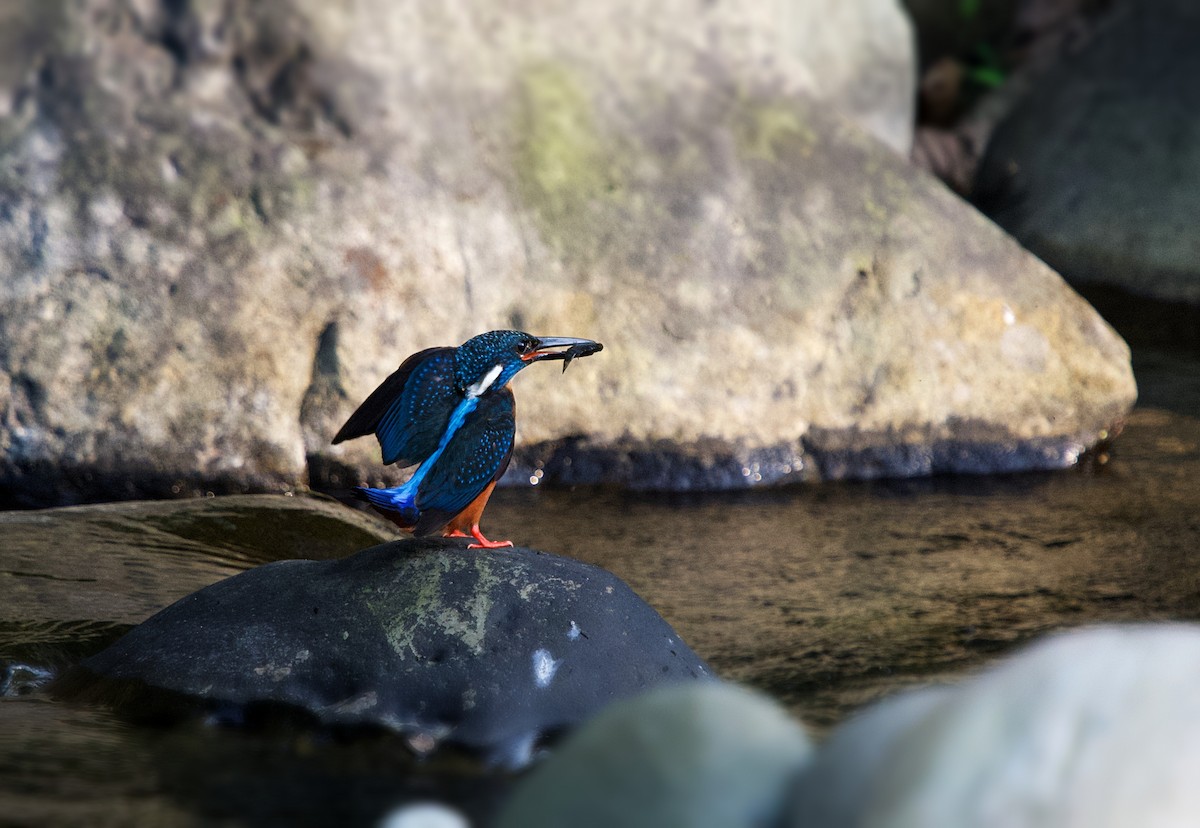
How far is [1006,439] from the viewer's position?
599 centimetres

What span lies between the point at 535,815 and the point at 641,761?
174 millimetres

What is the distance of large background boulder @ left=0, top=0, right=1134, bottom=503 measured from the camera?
207 inches

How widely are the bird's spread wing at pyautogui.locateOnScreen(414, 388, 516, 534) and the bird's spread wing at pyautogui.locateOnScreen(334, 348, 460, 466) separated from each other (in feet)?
0.21

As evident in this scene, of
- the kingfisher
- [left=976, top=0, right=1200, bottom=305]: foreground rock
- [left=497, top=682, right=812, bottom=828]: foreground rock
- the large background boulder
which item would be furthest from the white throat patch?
[left=976, top=0, right=1200, bottom=305]: foreground rock

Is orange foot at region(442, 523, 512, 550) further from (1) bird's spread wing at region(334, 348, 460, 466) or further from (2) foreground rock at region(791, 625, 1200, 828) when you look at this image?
(2) foreground rock at region(791, 625, 1200, 828)

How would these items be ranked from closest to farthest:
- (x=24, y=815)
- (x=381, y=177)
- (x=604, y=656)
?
(x=24, y=815) < (x=604, y=656) < (x=381, y=177)

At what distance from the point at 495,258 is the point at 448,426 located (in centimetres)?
256

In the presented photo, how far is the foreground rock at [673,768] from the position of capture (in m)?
1.78

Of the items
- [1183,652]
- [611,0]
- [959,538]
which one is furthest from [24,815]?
[611,0]

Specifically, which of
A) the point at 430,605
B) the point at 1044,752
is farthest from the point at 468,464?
the point at 1044,752

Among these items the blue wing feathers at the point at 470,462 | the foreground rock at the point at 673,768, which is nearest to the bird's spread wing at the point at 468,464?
the blue wing feathers at the point at 470,462

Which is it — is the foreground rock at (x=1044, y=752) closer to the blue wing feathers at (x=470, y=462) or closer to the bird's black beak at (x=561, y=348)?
the blue wing feathers at (x=470, y=462)

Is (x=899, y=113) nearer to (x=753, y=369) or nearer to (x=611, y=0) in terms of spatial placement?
(x=611, y=0)

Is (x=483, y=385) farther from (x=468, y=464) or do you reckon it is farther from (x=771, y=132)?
(x=771, y=132)
